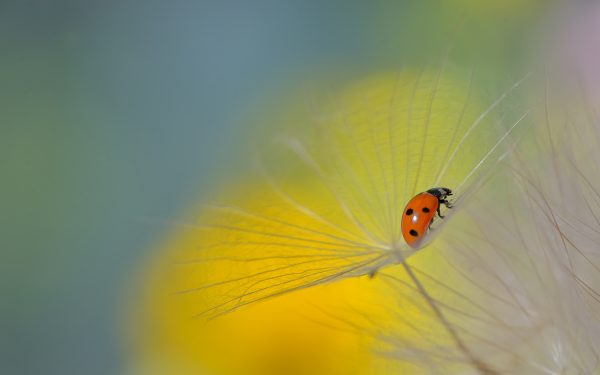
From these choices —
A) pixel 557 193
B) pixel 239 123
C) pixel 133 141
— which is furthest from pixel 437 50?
pixel 557 193

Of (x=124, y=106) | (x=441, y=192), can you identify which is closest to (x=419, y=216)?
(x=441, y=192)

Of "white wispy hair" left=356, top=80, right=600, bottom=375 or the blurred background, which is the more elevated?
the blurred background

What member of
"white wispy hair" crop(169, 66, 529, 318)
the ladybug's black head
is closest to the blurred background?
"white wispy hair" crop(169, 66, 529, 318)

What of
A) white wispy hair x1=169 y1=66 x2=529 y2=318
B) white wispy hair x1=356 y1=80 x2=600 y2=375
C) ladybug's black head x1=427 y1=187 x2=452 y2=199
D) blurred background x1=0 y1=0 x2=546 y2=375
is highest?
blurred background x1=0 y1=0 x2=546 y2=375

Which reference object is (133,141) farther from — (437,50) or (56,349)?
(437,50)

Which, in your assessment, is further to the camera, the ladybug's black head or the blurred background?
the blurred background

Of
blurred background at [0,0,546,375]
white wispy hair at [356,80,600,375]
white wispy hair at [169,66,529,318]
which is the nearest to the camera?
white wispy hair at [356,80,600,375]

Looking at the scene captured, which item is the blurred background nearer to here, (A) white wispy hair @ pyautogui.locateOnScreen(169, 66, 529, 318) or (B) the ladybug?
(A) white wispy hair @ pyautogui.locateOnScreen(169, 66, 529, 318)

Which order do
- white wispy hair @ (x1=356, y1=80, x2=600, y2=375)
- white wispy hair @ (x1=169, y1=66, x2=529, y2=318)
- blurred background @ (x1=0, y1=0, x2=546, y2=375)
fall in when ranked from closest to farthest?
1. white wispy hair @ (x1=356, y1=80, x2=600, y2=375)
2. white wispy hair @ (x1=169, y1=66, x2=529, y2=318)
3. blurred background @ (x1=0, y1=0, x2=546, y2=375)
